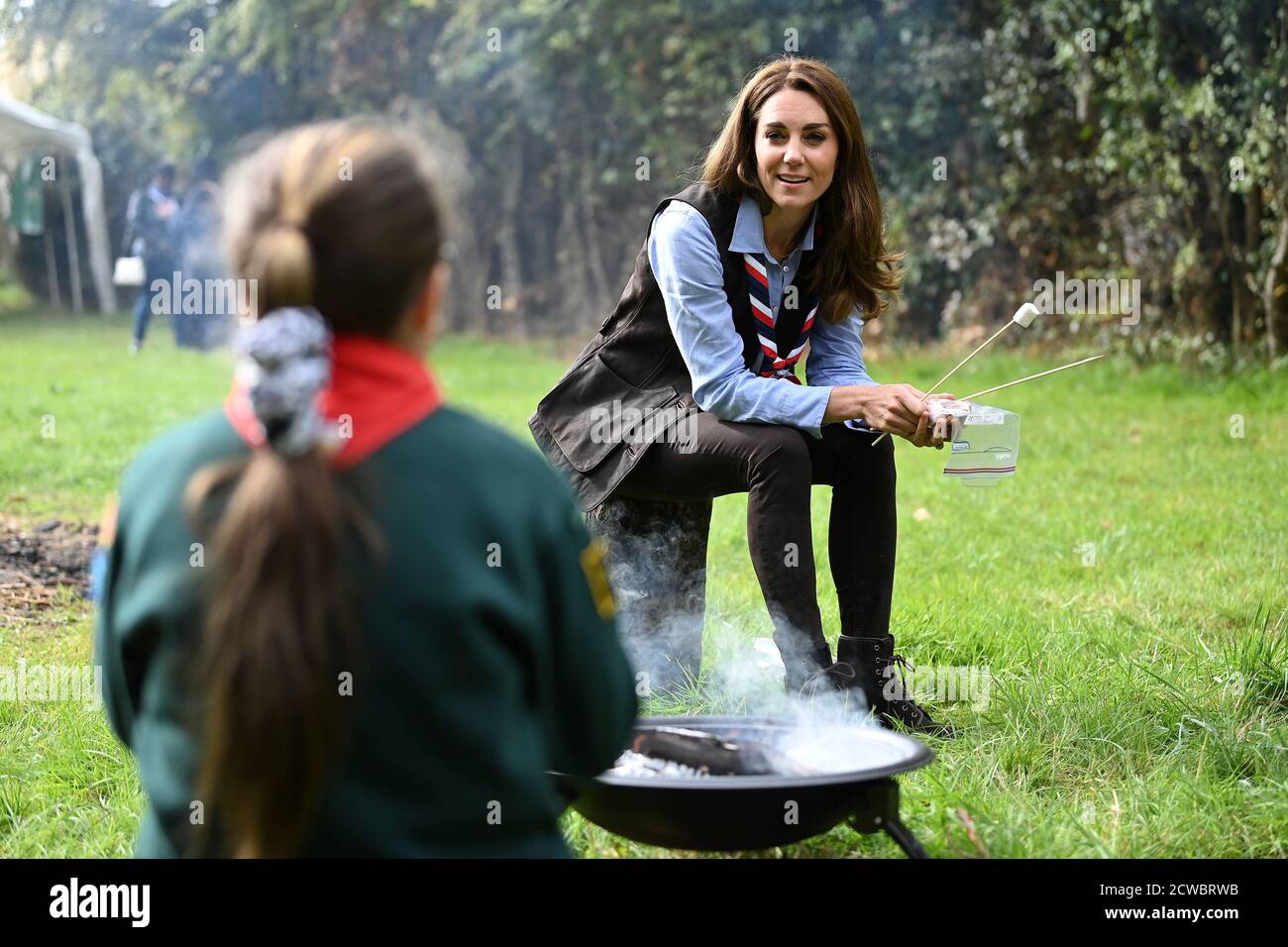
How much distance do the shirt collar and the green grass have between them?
1.11m

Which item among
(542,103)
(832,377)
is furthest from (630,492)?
(542,103)

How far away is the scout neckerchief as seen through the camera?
3.59 meters

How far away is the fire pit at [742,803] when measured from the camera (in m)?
2.19

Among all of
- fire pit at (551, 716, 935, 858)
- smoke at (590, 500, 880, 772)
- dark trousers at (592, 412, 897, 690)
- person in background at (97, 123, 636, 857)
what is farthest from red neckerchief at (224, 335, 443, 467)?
smoke at (590, 500, 880, 772)

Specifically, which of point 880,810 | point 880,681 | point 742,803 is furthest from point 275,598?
point 880,681

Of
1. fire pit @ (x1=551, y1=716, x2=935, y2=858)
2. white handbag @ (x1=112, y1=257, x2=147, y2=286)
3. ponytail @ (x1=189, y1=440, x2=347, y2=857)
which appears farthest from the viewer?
white handbag @ (x1=112, y1=257, x2=147, y2=286)

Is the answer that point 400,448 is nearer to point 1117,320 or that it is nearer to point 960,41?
point 1117,320

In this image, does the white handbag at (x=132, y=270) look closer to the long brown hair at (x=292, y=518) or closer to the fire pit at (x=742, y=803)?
the fire pit at (x=742, y=803)

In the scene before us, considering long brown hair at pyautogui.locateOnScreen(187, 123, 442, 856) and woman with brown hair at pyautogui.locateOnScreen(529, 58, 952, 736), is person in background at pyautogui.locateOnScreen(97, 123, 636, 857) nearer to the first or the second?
long brown hair at pyautogui.locateOnScreen(187, 123, 442, 856)

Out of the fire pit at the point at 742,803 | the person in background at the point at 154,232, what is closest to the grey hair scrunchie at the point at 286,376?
the fire pit at the point at 742,803

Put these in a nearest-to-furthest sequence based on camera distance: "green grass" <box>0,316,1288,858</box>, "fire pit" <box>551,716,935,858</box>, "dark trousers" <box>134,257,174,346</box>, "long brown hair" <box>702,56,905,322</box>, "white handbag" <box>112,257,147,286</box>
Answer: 1. "fire pit" <box>551,716,935,858</box>
2. "green grass" <box>0,316,1288,858</box>
3. "long brown hair" <box>702,56,905,322</box>
4. "white handbag" <box>112,257,147,286</box>
5. "dark trousers" <box>134,257,174,346</box>
